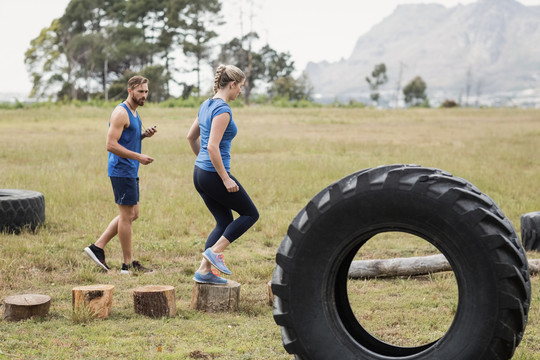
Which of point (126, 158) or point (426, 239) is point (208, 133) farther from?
point (426, 239)

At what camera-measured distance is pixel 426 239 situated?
3537mm

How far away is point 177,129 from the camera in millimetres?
26984

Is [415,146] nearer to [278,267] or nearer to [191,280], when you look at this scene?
[191,280]

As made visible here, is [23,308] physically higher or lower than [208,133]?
lower

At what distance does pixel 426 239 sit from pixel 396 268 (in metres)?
3.00

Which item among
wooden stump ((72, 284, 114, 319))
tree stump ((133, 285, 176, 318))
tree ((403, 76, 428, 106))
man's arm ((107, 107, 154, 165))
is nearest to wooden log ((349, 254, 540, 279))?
tree stump ((133, 285, 176, 318))

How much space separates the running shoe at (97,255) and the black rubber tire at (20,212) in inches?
78.3

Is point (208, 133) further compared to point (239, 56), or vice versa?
point (239, 56)

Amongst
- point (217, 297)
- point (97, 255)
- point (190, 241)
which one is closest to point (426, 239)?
point (217, 297)

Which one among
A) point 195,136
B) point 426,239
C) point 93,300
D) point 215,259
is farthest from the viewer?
point 195,136

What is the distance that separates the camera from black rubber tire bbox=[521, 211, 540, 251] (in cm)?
778

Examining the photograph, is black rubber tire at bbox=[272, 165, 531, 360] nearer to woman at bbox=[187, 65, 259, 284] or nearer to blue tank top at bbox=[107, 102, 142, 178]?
woman at bbox=[187, 65, 259, 284]

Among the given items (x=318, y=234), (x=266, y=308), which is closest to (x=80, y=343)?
(x=266, y=308)

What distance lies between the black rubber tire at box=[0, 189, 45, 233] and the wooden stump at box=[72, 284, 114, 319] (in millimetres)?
3602
